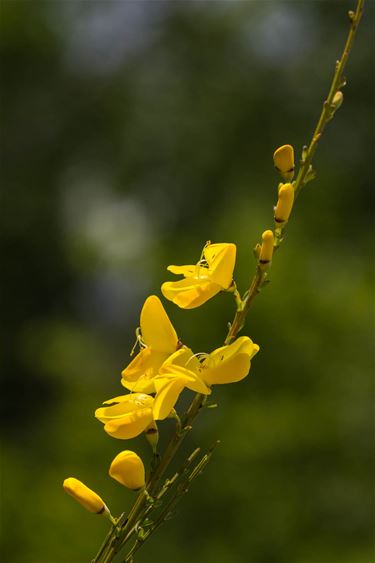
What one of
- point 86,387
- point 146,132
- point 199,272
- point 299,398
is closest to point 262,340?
point 299,398

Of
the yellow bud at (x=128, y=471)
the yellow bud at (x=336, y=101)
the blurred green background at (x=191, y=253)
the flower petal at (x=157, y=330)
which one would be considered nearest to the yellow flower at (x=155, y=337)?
the flower petal at (x=157, y=330)

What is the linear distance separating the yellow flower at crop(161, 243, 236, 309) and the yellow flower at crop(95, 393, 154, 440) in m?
0.14

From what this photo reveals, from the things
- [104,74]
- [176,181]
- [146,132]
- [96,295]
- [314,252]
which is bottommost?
[314,252]

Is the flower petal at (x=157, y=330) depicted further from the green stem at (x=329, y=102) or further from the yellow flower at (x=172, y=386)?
the green stem at (x=329, y=102)

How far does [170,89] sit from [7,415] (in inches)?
330

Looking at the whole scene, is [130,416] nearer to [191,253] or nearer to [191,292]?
[191,292]

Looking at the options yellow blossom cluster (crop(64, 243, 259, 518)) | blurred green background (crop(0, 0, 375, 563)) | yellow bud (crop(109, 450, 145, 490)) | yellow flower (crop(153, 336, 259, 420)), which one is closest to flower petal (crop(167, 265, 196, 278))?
yellow blossom cluster (crop(64, 243, 259, 518))

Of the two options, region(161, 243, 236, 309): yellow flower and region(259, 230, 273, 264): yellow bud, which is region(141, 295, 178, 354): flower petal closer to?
region(161, 243, 236, 309): yellow flower

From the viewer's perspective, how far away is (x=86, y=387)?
11.2m

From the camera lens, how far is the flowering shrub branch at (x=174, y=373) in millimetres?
1222

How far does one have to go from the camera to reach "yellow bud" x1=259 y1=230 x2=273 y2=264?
4.22 ft

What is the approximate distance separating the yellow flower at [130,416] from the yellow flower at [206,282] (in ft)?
0.45

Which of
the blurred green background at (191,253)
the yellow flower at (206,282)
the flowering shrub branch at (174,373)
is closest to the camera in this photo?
the flowering shrub branch at (174,373)

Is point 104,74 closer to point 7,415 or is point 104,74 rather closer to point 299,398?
point 7,415
